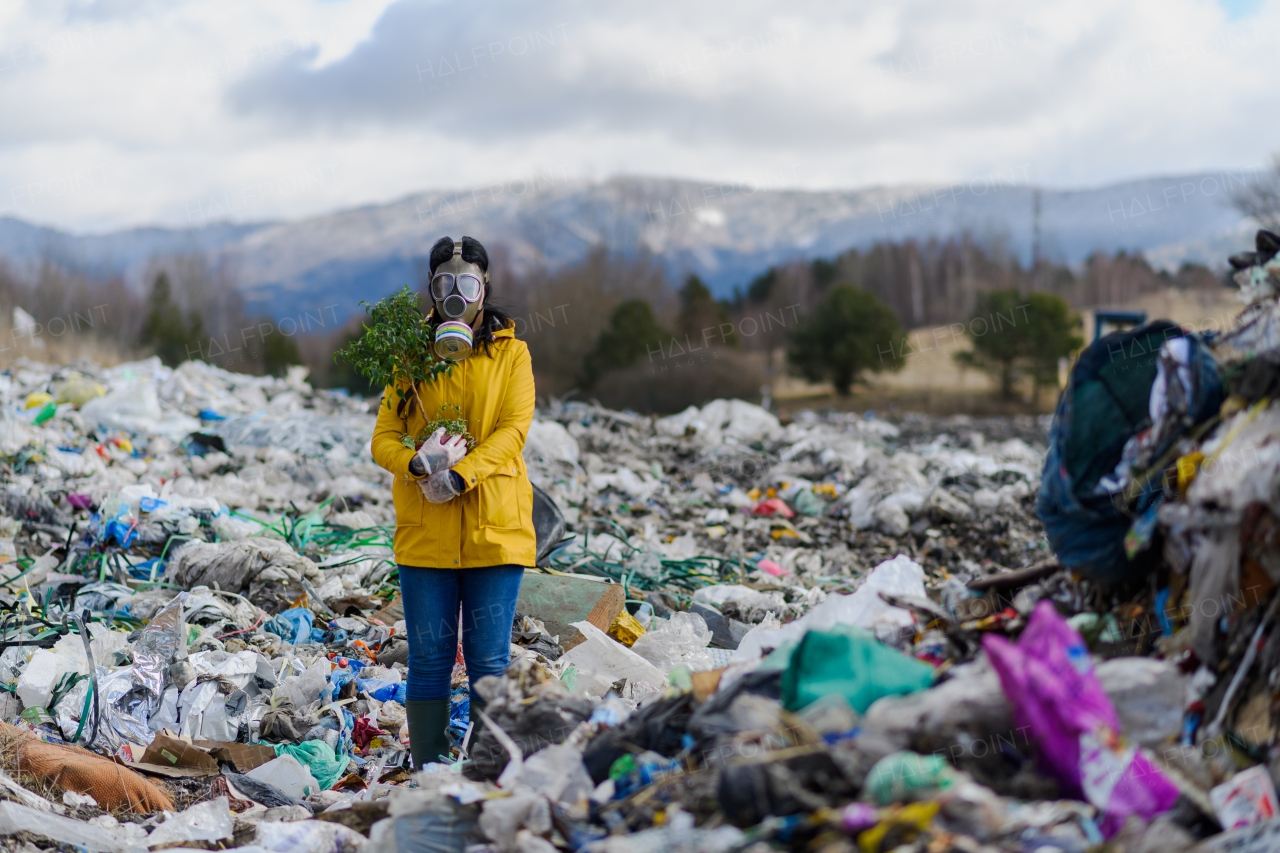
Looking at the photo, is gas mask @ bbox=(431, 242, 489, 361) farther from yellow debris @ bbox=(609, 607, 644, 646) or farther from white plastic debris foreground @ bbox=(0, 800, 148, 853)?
yellow debris @ bbox=(609, 607, 644, 646)

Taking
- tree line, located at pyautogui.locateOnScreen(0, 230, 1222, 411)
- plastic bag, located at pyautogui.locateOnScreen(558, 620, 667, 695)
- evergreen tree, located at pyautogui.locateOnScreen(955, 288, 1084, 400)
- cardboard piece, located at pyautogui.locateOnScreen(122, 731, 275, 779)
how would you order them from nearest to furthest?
cardboard piece, located at pyautogui.locateOnScreen(122, 731, 275, 779), plastic bag, located at pyautogui.locateOnScreen(558, 620, 667, 695), tree line, located at pyautogui.locateOnScreen(0, 230, 1222, 411), evergreen tree, located at pyautogui.locateOnScreen(955, 288, 1084, 400)

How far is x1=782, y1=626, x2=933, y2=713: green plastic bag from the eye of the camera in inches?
69.0

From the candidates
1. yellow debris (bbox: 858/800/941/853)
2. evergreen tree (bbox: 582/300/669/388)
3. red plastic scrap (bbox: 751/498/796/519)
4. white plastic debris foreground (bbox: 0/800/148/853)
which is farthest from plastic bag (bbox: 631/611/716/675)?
evergreen tree (bbox: 582/300/669/388)

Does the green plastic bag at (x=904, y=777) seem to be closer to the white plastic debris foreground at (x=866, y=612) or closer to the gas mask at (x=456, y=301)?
the white plastic debris foreground at (x=866, y=612)

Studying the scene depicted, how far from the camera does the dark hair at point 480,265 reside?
2.81m

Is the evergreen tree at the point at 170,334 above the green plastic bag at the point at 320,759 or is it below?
above

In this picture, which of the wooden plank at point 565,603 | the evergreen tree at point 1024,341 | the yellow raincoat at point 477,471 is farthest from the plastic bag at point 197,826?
the evergreen tree at point 1024,341

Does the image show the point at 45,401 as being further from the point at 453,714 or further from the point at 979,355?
the point at 979,355

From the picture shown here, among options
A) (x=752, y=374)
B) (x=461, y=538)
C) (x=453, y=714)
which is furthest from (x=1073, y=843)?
(x=752, y=374)

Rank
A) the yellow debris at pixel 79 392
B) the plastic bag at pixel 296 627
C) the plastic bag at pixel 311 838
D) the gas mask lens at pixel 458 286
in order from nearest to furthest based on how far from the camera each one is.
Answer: the plastic bag at pixel 311 838 < the gas mask lens at pixel 458 286 < the plastic bag at pixel 296 627 < the yellow debris at pixel 79 392

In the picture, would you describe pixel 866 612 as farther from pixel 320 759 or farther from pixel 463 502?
pixel 320 759

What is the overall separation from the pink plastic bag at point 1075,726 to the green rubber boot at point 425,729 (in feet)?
5.95

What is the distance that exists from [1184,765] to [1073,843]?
1.19 ft

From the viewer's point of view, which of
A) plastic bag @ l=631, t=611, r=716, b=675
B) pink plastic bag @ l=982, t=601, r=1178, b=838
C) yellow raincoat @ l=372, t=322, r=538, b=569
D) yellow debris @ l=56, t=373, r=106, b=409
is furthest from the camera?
yellow debris @ l=56, t=373, r=106, b=409
